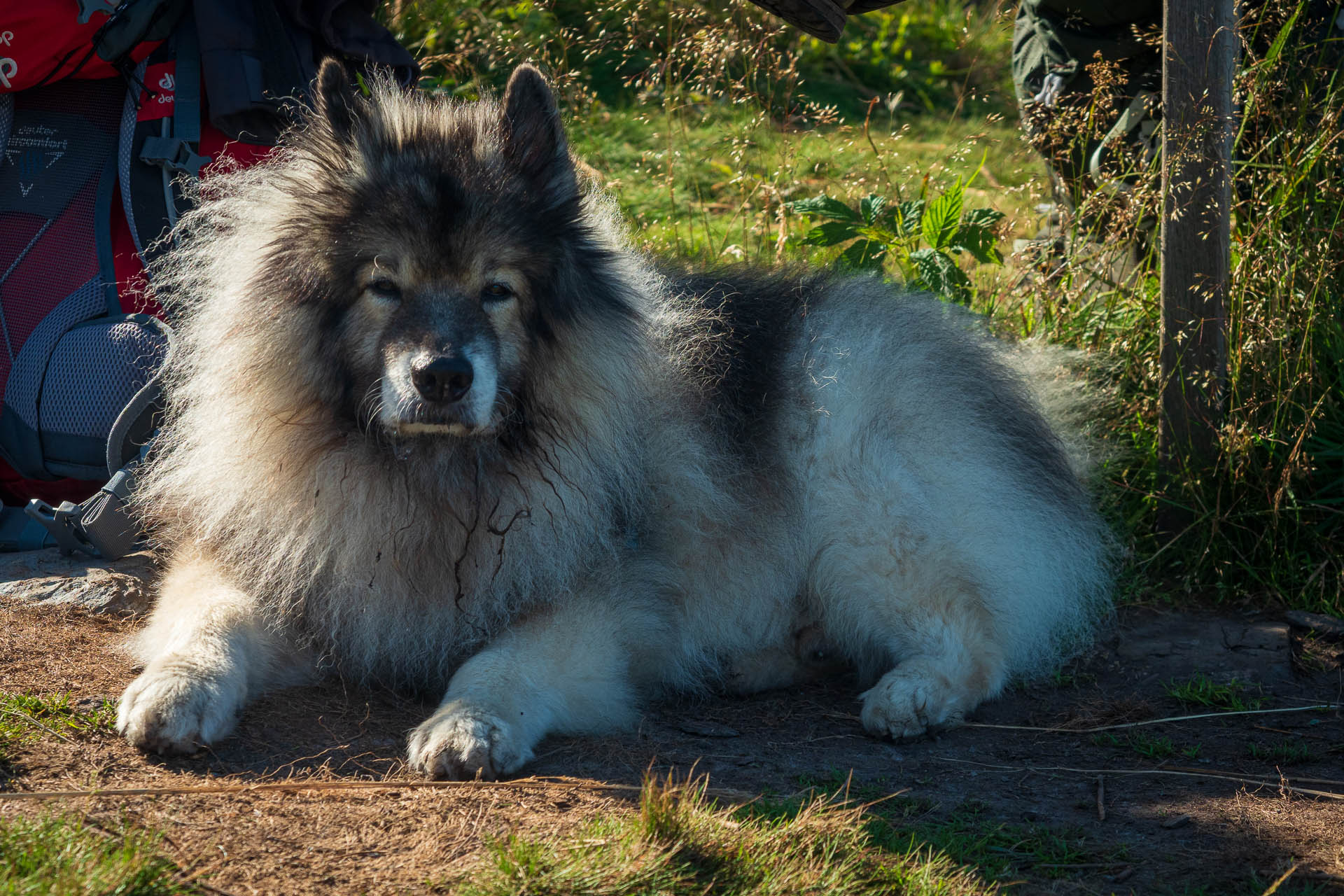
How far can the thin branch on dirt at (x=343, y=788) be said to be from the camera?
243cm

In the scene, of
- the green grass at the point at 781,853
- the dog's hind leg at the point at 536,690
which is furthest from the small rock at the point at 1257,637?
the dog's hind leg at the point at 536,690

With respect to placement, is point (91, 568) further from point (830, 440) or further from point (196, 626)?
point (830, 440)

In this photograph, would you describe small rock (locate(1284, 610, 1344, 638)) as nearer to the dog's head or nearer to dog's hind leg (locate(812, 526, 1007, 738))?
dog's hind leg (locate(812, 526, 1007, 738))

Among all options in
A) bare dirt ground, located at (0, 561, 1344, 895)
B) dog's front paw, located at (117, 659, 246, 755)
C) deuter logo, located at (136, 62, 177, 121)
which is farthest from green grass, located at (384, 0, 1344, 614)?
dog's front paw, located at (117, 659, 246, 755)

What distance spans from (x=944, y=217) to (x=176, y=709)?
11.9 feet

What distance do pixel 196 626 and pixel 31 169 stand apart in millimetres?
2187

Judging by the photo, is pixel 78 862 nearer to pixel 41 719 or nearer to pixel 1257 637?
pixel 41 719

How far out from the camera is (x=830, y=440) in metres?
3.70

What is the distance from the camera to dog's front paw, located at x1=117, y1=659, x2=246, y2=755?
270cm

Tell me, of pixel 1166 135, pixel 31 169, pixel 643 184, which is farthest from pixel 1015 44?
pixel 31 169

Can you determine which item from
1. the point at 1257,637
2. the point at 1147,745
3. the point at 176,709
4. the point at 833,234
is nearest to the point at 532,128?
the point at 176,709

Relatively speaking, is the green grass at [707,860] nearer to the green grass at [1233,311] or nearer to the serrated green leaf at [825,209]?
the green grass at [1233,311]

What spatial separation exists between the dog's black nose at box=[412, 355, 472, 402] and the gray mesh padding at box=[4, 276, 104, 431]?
6.46 feet

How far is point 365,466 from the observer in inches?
123
